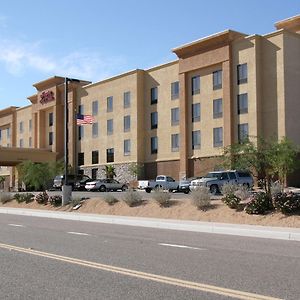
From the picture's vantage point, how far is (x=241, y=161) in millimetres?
22047

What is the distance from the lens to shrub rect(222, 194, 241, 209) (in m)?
20.5

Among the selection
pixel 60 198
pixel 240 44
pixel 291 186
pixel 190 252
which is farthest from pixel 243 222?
pixel 240 44

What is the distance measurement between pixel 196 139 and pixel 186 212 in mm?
36020

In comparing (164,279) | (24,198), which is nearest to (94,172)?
(24,198)

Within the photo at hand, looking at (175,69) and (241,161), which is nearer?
(241,161)

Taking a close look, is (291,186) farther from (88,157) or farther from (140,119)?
(88,157)

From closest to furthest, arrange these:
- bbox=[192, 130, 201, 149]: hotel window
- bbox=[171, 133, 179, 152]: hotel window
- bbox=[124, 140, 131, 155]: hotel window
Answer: bbox=[192, 130, 201, 149]: hotel window
bbox=[171, 133, 179, 152]: hotel window
bbox=[124, 140, 131, 155]: hotel window

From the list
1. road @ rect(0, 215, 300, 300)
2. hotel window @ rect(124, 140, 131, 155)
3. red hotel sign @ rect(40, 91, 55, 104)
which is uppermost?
red hotel sign @ rect(40, 91, 55, 104)

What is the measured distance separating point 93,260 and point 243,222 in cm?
966

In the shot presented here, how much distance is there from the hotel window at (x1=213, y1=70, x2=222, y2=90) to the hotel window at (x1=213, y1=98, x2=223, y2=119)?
1.41 metres

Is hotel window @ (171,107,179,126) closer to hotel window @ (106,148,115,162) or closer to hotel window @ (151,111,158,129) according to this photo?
hotel window @ (151,111,158,129)

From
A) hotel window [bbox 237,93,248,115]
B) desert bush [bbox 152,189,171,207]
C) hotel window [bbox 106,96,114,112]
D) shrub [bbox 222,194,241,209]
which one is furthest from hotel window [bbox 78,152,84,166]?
shrub [bbox 222,194,241,209]

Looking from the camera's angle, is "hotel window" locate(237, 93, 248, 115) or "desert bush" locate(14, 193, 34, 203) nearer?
"desert bush" locate(14, 193, 34, 203)

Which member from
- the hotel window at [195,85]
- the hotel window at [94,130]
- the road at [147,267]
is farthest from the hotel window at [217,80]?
the road at [147,267]
